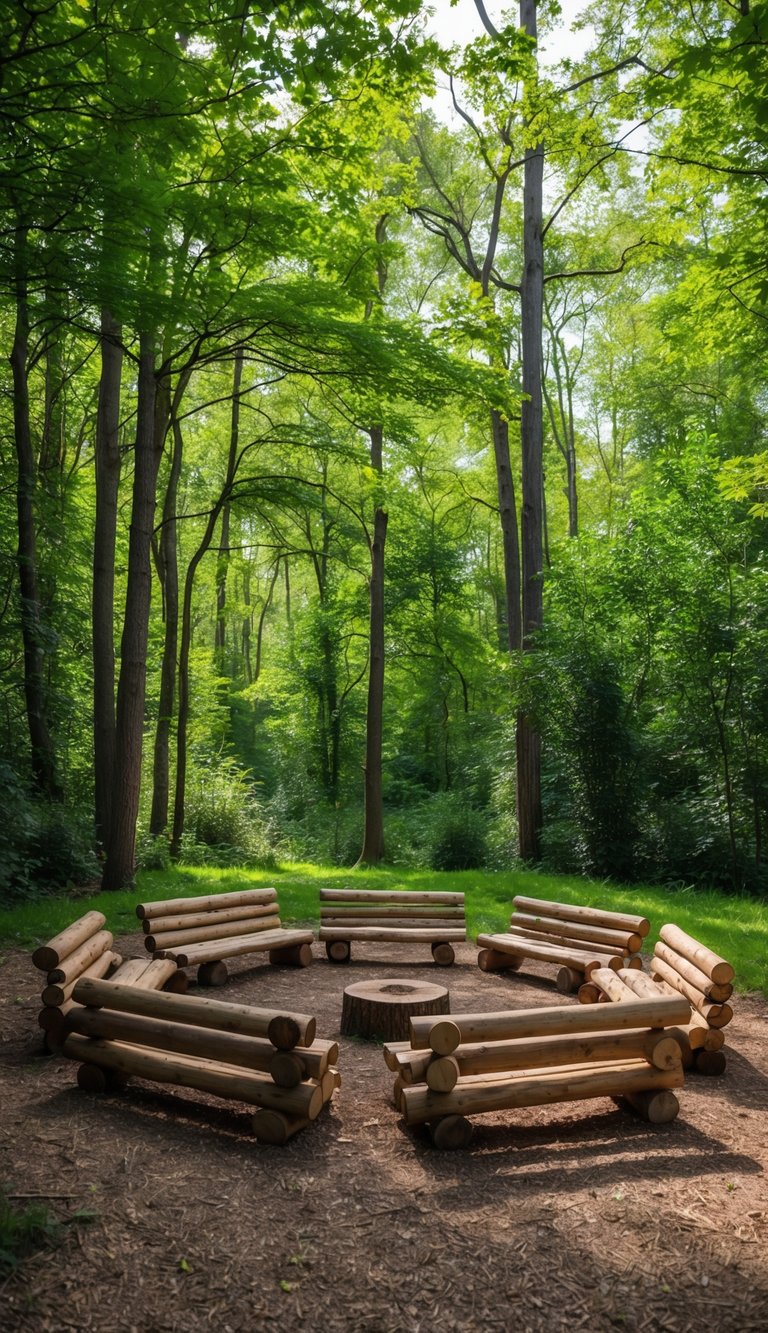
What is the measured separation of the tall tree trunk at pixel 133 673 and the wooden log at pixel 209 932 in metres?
3.19

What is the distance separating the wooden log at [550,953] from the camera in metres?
7.45

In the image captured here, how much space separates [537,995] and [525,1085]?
3.03 metres

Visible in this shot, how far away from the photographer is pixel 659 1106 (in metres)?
5.00

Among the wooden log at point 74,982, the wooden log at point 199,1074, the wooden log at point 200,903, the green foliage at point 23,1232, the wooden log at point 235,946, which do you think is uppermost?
the wooden log at point 200,903

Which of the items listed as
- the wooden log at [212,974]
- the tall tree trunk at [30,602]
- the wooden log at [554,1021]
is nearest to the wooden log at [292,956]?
the wooden log at [212,974]

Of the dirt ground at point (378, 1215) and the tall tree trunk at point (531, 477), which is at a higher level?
the tall tree trunk at point (531, 477)

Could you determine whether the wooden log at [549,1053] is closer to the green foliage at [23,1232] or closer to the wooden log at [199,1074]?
the wooden log at [199,1074]

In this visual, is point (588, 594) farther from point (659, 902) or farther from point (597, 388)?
point (597, 388)

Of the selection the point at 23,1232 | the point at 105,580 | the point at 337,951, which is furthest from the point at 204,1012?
the point at 105,580

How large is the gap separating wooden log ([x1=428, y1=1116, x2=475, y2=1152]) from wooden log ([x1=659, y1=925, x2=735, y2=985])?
2.13 m

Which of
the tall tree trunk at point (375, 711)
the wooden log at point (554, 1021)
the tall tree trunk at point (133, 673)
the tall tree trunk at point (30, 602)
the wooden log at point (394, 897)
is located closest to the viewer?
the wooden log at point (554, 1021)

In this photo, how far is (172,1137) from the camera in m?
4.55

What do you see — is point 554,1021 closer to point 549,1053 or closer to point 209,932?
point 549,1053

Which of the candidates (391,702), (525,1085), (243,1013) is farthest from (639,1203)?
(391,702)
